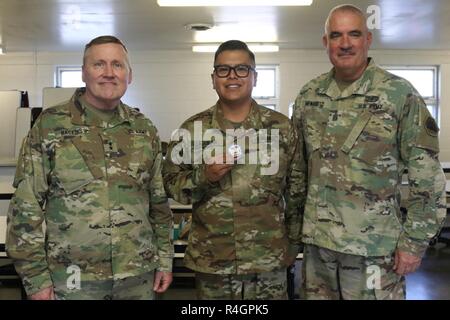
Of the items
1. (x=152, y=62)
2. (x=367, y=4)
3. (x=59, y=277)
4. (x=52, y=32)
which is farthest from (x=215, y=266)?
(x=152, y=62)

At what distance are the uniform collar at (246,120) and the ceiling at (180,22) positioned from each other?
380 centimetres

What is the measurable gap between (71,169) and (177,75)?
24.9ft

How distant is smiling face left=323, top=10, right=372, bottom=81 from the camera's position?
193 centimetres

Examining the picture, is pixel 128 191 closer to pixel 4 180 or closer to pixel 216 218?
pixel 216 218

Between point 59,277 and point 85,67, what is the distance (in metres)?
0.83

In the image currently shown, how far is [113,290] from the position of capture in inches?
72.0

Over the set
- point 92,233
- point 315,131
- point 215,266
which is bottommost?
point 215,266

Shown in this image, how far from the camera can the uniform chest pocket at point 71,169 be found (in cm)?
177

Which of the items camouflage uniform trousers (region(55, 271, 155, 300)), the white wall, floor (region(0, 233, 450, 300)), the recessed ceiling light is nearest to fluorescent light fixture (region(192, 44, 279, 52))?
the recessed ceiling light

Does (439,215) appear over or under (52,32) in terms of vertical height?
under

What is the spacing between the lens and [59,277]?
5.83 feet

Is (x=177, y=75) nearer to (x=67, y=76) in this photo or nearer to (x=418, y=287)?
(x=67, y=76)

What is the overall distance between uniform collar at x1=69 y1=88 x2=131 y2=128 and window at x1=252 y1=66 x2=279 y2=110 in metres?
7.56

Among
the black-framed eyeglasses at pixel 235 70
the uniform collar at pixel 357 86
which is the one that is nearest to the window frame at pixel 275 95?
the uniform collar at pixel 357 86
